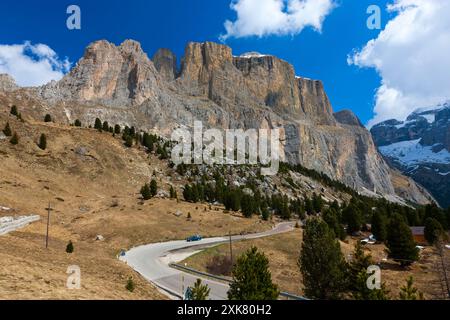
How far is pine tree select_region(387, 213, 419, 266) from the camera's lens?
5638 cm

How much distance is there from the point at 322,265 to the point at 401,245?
3257cm

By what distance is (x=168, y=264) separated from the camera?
1645 inches

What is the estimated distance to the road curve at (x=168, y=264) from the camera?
30.0 m

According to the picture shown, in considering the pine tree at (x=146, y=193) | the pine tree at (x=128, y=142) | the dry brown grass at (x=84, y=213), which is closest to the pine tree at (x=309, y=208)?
the dry brown grass at (x=84, y=213)

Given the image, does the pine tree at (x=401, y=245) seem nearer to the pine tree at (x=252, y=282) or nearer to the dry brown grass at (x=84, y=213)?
the dry brown grass at (x=84, y=213)

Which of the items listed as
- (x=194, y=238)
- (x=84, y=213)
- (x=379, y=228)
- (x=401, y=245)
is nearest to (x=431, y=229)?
(x=379, y=228)

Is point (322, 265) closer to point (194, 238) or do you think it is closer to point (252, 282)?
point (252, 282)

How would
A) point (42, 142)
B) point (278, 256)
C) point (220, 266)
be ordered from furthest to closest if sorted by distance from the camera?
1. point (42, 142)
2. point (278, 256)
3. point (220, 266)

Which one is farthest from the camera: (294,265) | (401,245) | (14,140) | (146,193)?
(14,140)
